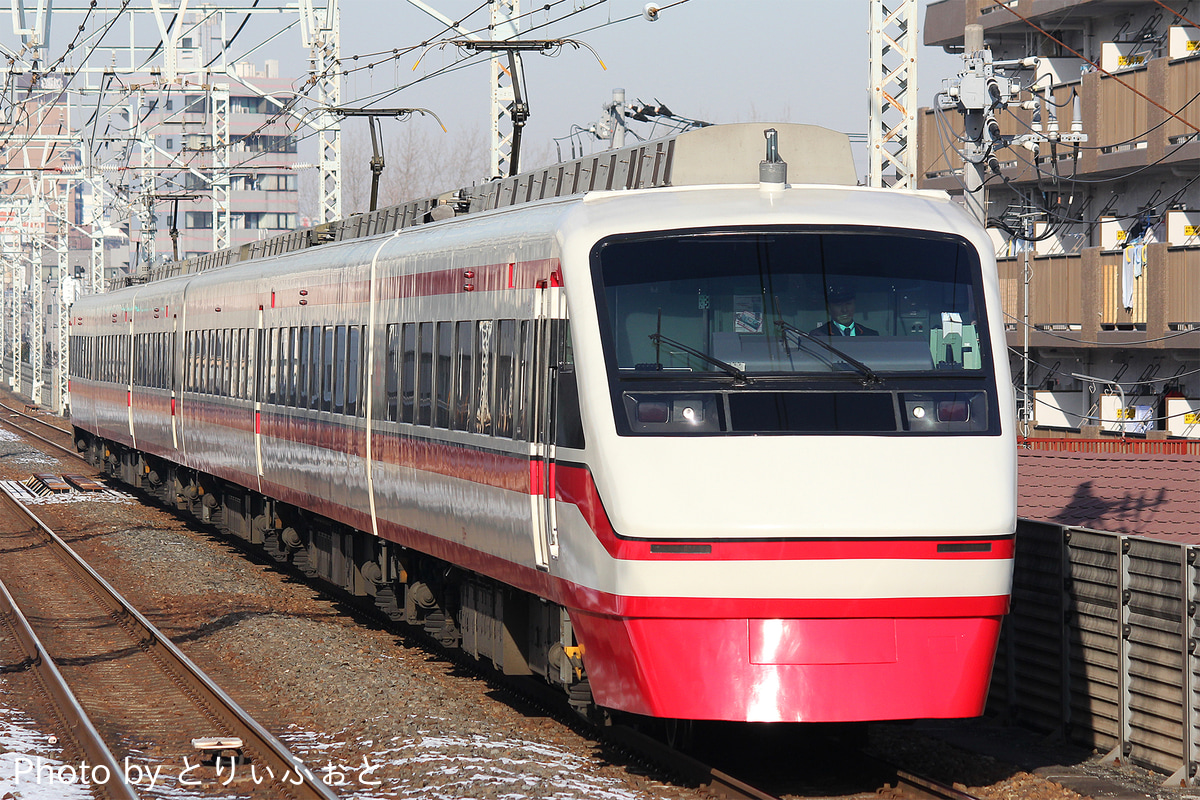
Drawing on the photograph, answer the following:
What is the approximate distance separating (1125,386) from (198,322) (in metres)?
13.2

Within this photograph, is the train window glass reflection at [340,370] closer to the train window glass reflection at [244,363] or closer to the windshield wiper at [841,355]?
the train window glass reflection at [244,363]

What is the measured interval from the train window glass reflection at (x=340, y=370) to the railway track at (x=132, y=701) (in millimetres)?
2390

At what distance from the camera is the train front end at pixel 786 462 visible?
27.2 ft

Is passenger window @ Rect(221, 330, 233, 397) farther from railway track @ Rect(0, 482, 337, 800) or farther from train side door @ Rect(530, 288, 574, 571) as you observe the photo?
train side door @ Rect(530, 288, 574, 571)

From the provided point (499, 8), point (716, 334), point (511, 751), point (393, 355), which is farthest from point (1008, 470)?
point (499, 8)

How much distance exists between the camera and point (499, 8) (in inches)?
899

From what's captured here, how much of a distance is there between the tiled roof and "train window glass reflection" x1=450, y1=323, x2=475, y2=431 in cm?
446

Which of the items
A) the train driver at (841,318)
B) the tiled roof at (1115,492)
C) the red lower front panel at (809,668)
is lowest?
the red lower front panel at (809,668)

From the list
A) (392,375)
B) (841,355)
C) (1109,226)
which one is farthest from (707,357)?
(1109,226)

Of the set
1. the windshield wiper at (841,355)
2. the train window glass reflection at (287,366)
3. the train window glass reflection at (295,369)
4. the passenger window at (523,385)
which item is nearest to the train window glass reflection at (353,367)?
the train window glass reflection at (295,369)

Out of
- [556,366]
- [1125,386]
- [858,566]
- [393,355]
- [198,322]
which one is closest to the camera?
[858,566]

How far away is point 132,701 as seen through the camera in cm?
1255

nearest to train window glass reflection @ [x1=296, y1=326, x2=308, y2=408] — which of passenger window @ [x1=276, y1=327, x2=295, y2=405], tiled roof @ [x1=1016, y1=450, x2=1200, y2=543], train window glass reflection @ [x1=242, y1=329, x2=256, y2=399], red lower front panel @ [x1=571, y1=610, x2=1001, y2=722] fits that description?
passenger window @ [x1=276, y1=327, x2=295, y2=405]

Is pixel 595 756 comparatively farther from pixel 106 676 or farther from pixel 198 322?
pixel 198 322
